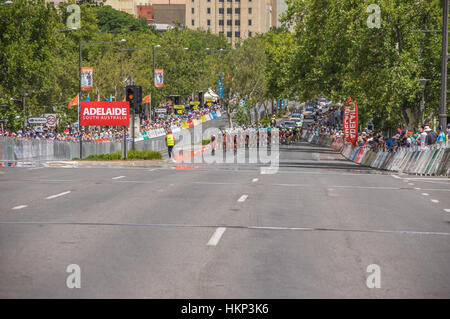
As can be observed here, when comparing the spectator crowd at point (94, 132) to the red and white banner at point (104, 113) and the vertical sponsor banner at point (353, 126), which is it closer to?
the red and white banner at point (104, 113)

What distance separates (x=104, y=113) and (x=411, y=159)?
20698 mm

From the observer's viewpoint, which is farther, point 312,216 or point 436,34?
point 436,34

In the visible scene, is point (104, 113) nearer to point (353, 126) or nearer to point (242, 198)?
point (353, 126)

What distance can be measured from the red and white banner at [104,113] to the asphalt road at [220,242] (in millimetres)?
27179

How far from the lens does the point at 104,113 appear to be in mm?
50000

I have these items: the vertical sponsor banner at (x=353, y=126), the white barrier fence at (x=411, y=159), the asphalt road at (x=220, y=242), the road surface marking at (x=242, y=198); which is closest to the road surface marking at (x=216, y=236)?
the asphalt road at (x=220, y=242)

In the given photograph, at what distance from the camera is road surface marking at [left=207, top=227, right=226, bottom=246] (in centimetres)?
1210

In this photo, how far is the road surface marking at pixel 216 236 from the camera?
12102 mm

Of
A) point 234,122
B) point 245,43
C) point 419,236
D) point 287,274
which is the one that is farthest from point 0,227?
point 234,122

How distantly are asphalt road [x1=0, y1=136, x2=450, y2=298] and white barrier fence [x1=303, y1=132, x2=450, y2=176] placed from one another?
10.2 metres

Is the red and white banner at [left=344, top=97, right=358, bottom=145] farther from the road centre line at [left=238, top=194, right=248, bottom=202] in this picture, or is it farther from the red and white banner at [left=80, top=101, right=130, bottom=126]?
the road centre line at [left=238, top=194, right=248, bottom=202]
